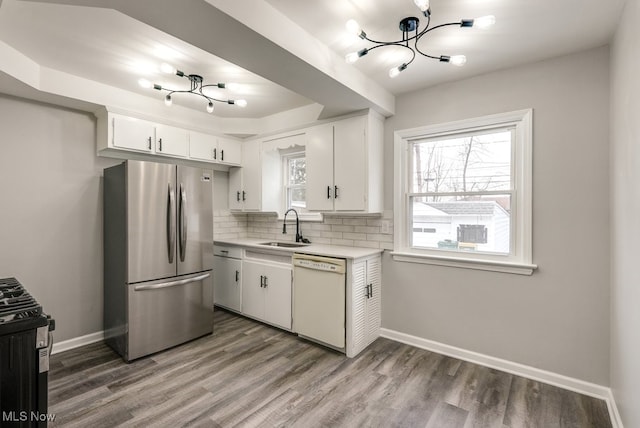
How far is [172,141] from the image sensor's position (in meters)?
3.46

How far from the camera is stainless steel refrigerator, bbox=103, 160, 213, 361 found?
277 centimetres

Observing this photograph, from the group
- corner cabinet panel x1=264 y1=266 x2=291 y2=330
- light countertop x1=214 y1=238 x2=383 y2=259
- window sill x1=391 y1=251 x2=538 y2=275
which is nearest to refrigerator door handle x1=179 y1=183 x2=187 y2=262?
light countertop x1=214 y1=238 x2=383 y2=259

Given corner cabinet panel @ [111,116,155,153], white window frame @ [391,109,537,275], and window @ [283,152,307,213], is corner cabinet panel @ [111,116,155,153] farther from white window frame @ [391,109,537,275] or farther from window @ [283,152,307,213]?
white window frame @ [391,109,537,275]

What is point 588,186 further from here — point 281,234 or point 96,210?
point 96,210

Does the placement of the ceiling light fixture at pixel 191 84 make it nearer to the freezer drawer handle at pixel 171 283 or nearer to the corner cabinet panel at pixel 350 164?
the corner cabinet panel at pixel 350 164

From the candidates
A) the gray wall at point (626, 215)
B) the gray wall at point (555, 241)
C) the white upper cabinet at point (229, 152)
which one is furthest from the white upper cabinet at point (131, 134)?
the gray wall at point (626, 215)

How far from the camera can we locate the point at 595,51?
2.24 meters

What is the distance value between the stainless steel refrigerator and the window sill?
2.03 metres

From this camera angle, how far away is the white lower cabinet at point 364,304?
2.82m

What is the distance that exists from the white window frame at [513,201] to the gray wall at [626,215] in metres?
0.50

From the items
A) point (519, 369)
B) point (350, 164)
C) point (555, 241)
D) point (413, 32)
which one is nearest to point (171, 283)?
point (350, 164)

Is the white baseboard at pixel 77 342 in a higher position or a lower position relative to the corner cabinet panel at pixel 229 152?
lower

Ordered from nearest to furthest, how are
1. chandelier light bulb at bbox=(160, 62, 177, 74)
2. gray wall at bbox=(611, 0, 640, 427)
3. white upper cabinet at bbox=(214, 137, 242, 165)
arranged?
gray wall at bbox=(611, 0, 640, 427) < chandelier light bulb at bbox=(160, 62, 177, 74) < white upper cabinet at bbox=(214, 137, 242, 165)

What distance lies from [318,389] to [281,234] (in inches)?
87.4
